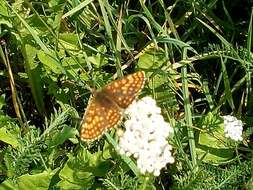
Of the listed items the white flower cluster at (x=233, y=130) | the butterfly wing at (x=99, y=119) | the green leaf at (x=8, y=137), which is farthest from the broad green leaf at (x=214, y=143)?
the green leaf at (x=8, y=137)

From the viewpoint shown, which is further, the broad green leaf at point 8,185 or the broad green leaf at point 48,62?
the broad green leaf at point 48,62

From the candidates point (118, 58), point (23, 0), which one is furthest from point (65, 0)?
point (118, 58)

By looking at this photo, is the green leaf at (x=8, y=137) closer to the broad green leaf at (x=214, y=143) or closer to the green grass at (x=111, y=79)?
the green grass at (x=111, y=79)

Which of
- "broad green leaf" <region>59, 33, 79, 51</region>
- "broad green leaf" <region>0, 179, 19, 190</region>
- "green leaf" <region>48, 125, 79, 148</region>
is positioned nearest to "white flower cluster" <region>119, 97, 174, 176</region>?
"green leaf" <region>48, 125, 79, 148</region>

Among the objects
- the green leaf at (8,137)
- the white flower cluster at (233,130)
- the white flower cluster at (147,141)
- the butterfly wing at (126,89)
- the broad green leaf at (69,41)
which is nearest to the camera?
the white flower cluster at (147,141)

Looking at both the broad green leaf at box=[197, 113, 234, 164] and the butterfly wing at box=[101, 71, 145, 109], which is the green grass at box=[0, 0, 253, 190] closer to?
the broad green leaf at box=[197, 113, 234, 164]

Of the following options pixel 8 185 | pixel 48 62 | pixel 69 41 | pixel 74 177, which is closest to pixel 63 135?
pixel 74 177

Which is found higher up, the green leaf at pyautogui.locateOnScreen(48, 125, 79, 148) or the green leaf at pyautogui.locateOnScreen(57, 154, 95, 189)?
the green leaf at pyautogui.locateOnScreen(48, 125, 79, 148)

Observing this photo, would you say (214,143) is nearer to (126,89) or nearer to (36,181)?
(126,89)
